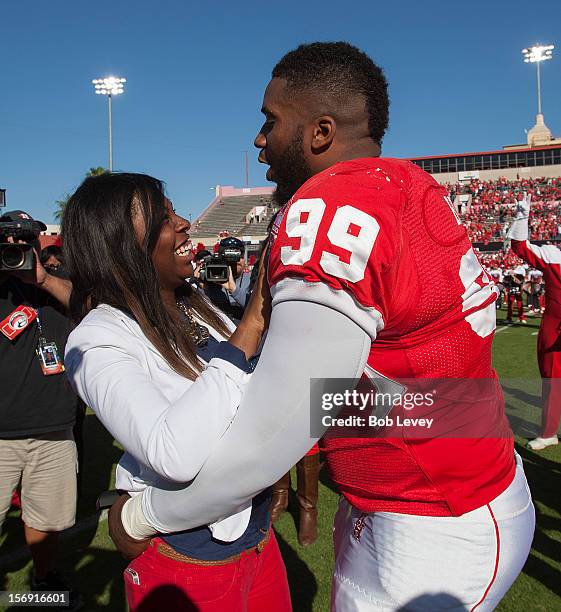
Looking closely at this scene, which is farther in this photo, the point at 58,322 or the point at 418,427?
the point at 58,322

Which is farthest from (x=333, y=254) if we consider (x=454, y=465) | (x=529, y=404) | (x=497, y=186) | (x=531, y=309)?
(x=497, y=186)

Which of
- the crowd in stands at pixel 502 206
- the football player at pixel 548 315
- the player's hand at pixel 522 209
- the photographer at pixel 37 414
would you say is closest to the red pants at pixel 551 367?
the football player at pixel 548 315

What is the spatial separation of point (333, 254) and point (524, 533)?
2.95 feet

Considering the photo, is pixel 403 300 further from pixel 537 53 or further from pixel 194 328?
pixel 537 53

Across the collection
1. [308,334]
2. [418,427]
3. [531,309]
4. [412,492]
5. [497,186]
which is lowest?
[531,309]

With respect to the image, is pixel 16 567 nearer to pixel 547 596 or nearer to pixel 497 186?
pixel 547 596

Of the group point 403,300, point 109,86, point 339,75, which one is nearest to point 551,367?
point 339,75

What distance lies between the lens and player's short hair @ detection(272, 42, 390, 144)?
137 cm

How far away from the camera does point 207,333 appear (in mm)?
2117

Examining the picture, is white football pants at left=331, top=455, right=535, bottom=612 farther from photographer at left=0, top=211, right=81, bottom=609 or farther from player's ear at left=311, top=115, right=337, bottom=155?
photographer at left=0, top=211, right=81, bottom=609

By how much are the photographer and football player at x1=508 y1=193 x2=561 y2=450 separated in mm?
4798

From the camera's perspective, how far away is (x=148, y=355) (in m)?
1.66

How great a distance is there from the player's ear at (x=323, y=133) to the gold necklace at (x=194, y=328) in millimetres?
934

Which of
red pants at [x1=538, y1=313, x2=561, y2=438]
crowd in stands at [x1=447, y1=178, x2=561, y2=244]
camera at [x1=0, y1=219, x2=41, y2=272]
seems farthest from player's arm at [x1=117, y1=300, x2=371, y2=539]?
crowd in stands at [x1=447, y1=178, x2=561, y2=244]
